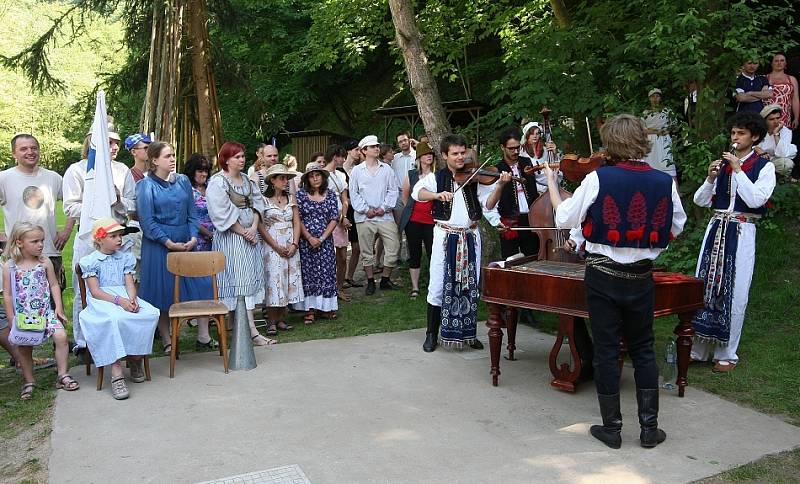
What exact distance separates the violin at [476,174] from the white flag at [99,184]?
274 cm

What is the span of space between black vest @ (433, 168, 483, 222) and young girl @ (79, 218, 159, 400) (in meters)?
2.39

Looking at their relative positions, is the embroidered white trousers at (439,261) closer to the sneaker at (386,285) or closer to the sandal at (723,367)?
the sandal at (723,367)

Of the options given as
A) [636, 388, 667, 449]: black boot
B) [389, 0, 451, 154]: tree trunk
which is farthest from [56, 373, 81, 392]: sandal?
[389, 0, 451, 154]: tree trunk

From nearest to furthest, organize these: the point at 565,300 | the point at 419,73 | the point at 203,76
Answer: the point at 565,300 < the point at 419,73 < the point at 203,76

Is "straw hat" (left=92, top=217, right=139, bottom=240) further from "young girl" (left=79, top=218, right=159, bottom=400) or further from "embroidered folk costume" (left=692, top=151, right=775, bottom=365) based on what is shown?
"embroidered folk costume" (left=692, top=151, right=775, bottom=365)

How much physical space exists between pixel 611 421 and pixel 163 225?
12.8 feet

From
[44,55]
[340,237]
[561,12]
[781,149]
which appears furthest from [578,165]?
[44,55]

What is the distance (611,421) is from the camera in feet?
12.3

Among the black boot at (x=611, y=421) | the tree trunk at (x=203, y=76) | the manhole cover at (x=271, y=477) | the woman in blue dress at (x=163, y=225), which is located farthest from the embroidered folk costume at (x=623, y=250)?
the tree trunk at (x=203, y=76)

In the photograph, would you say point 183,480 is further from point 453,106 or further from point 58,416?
point 453,106

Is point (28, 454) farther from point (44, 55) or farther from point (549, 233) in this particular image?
point (44, 55)

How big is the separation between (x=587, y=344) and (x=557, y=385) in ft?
1.22

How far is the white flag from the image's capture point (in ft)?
17.0

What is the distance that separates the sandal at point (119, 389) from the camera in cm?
460
